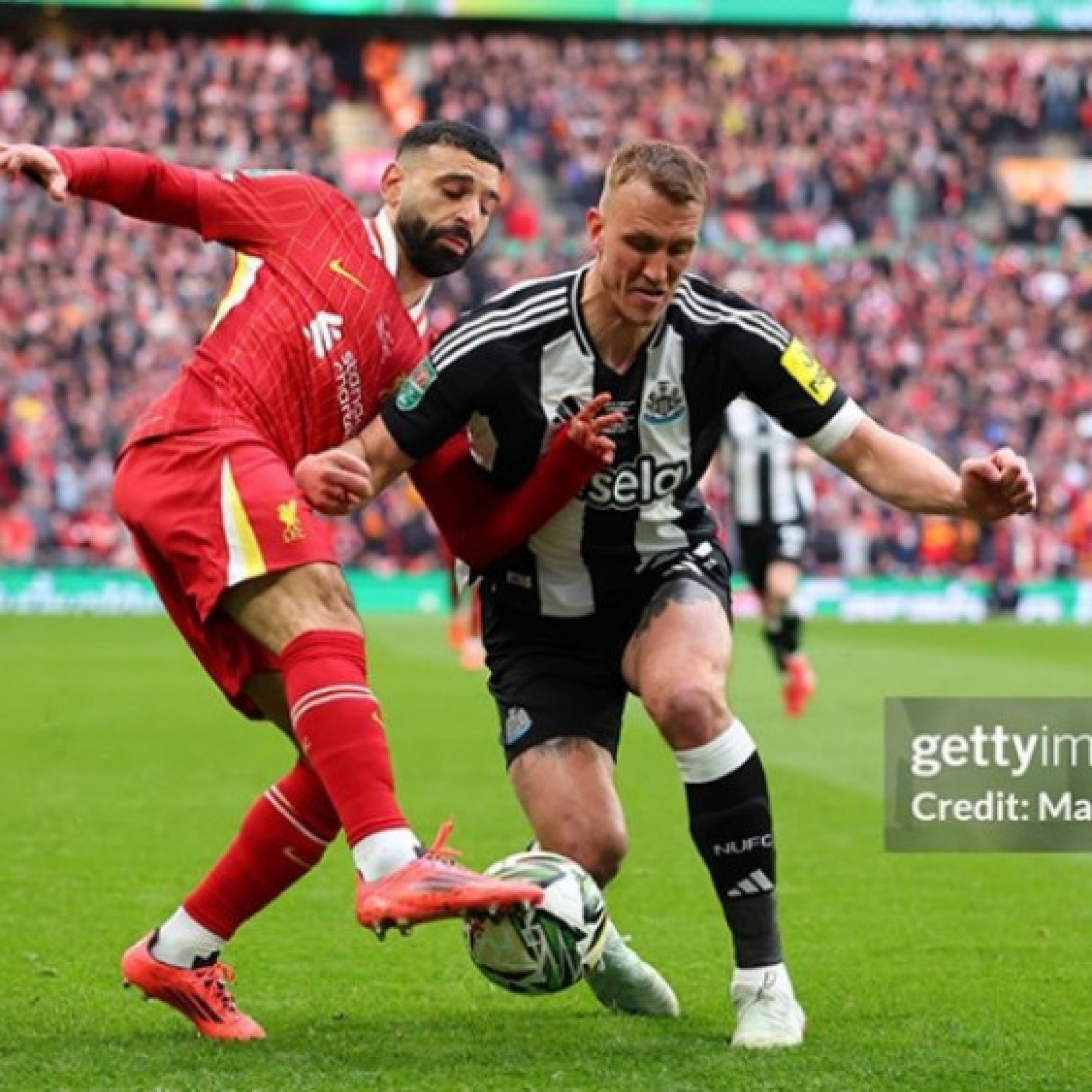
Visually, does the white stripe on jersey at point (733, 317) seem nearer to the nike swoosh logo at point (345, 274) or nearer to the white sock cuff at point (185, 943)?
the nike swoosh logo at point (345, 274)

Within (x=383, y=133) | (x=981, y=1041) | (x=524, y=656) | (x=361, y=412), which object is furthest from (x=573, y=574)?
(x=383, y=133)

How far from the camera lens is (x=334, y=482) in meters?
5.22

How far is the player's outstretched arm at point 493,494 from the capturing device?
5.57m

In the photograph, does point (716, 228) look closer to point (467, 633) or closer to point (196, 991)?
point (467, 633)

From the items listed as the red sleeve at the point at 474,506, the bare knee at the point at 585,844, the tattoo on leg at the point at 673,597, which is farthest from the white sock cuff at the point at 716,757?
the red sleeve at the point at 474,506

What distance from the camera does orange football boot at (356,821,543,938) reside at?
4648 mm

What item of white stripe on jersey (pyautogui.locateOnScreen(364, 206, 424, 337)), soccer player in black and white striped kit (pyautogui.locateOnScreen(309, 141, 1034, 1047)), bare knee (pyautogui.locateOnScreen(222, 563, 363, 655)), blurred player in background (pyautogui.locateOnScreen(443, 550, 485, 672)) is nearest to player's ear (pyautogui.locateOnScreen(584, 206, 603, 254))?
soccer player in black and white striped kit (pyautogui.locateOnScreen(309, 141, 1034, 1047))

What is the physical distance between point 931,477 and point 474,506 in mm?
1167

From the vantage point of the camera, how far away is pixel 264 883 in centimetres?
580

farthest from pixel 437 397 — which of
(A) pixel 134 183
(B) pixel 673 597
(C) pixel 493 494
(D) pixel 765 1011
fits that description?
(D) pixel 765 1011

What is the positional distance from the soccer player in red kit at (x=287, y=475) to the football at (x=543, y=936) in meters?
0.21

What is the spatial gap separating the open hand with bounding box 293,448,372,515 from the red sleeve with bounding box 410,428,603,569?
578 mm

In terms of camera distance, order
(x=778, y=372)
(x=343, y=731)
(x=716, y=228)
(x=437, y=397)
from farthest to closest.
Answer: (x=716, y=228) < (x=778, y=372) < (x=437, y=397) < (x=343, y=731)

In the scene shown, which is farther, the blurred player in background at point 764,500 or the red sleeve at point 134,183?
the blurred player in background at point 764,500
